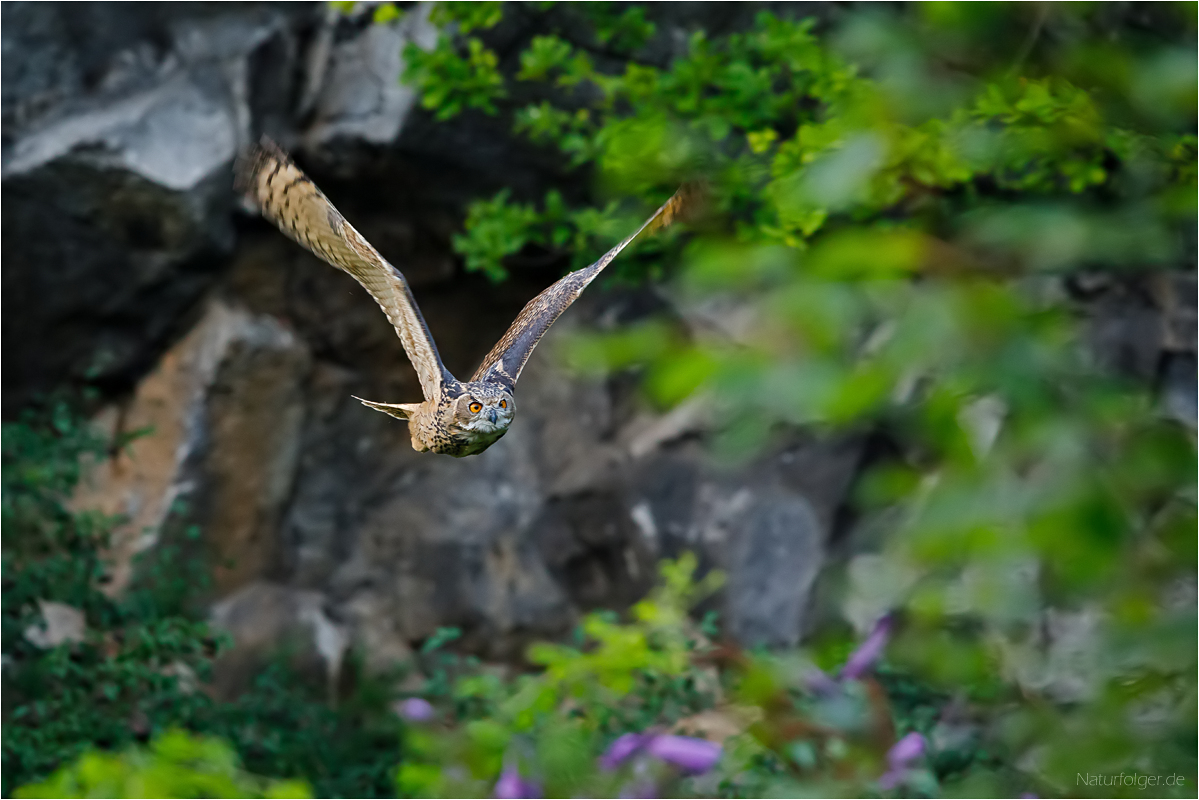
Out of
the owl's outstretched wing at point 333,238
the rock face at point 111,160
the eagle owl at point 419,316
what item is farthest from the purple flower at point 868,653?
the rock face at point 111,160

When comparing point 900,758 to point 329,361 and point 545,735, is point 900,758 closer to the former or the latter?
point 545,735

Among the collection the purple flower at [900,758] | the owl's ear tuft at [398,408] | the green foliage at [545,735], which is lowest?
the green foliage at [545,735]

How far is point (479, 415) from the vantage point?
1.31 metres

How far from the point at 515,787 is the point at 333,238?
0.93 metres

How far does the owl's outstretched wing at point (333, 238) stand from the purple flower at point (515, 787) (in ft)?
2.42

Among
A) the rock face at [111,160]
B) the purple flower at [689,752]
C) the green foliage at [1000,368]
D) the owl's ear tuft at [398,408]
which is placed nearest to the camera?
the green foliage at [1000,368]

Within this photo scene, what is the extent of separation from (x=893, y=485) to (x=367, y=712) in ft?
14.8

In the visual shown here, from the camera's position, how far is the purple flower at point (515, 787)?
1.86 m

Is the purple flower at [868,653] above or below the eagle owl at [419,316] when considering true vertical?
below

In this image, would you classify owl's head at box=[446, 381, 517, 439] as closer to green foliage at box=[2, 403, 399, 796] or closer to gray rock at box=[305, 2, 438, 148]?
green foliage at box=[2, 403, 399, 796]

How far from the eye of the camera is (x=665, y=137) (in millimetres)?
2605

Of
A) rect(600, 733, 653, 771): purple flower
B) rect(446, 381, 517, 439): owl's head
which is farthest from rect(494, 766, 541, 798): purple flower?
rect(446, 381, 517, 439): owl's head

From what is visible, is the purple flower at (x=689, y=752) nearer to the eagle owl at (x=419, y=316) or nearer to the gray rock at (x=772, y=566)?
the eagle owl at (x=419, y=316)

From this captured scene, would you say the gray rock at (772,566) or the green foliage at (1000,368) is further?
the gray rock at (772,566)
